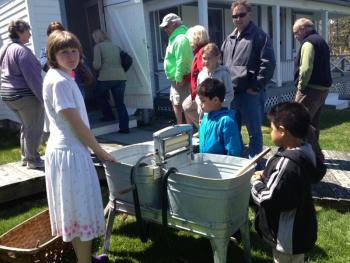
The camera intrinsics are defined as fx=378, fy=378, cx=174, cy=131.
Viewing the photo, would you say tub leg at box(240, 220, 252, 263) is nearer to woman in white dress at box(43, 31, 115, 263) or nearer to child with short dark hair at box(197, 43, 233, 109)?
woman in white dress at box(43, 31, 115, 263)

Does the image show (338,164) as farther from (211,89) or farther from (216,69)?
(211,89)

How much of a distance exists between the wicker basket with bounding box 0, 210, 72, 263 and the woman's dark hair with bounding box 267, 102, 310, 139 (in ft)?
6.02

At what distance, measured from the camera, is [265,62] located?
3.89 meters

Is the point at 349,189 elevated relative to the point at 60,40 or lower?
lower

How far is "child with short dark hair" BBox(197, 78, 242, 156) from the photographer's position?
9.12 ft

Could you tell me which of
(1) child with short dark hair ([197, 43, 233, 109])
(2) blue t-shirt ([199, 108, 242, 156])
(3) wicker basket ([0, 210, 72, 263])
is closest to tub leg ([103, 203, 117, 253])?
(3) wicker basket ([0, 210, 72, 263])

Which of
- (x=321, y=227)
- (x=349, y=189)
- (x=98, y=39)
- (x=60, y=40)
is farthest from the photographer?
(x=98, y=39)

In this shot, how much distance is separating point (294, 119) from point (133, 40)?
17.1ft

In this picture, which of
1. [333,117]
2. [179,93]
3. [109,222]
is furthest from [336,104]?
[109,222]

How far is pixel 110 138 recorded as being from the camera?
6441mm

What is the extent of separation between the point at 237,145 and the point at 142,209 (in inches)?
32.6

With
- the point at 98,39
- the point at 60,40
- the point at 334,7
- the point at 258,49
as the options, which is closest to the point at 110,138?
the point at 98,39

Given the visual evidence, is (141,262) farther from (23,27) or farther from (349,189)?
(23,27)

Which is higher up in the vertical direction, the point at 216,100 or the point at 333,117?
the point at 216,100
